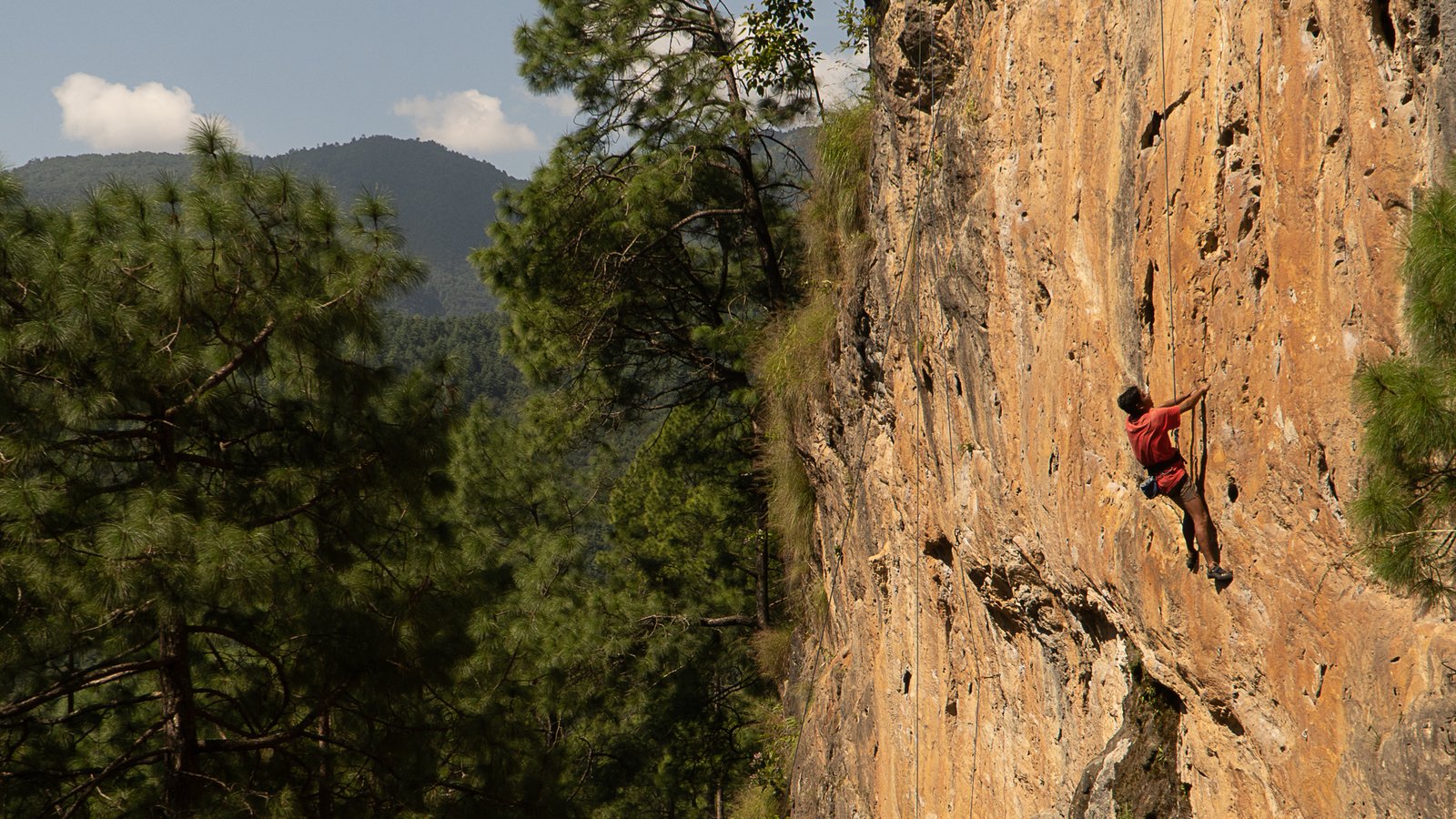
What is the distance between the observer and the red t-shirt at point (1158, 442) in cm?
423

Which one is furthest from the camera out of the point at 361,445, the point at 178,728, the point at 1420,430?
the point at 361,445

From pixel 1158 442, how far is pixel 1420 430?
4.83ft

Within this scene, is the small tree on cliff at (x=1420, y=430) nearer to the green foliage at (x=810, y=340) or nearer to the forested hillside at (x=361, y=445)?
the green foliage at (x=810, y=340)

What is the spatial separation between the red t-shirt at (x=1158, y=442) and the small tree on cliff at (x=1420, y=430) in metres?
1.03

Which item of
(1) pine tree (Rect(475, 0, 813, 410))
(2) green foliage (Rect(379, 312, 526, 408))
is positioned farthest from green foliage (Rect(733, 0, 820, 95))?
(2) green foliage (Rect(379, 312, 526, 408))

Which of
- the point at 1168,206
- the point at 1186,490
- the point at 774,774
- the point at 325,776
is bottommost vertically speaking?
the point at 774,774

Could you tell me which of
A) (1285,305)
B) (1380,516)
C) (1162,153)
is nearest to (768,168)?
(1162,153)

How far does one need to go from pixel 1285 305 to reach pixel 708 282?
10.1m

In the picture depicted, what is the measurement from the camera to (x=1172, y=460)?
14.2 ft

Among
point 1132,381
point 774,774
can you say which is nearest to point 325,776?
point 774,774

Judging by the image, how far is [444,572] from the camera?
930cm

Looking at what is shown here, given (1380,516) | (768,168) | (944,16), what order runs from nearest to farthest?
1. (1380,516)
2. (944,16)
3. (768,168)

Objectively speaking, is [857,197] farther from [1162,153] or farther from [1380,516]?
[1380,516]

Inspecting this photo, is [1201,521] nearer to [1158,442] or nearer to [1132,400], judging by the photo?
[1158,442]
